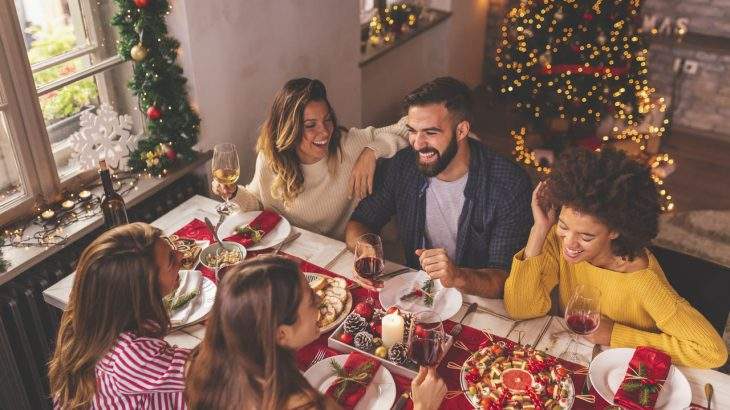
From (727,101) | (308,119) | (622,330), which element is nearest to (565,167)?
(622,330)

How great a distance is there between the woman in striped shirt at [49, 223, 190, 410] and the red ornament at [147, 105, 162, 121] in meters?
1.23

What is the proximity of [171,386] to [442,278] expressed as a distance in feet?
2.75

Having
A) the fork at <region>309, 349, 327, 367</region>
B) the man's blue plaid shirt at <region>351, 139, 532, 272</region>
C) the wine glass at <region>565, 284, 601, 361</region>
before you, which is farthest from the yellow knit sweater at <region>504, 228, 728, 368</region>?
the fork at <region>309, 349, 327, 367</region>

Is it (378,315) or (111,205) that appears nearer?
(378,315)

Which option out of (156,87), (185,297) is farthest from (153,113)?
(185,297)

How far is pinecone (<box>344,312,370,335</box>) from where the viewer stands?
74.4 inches

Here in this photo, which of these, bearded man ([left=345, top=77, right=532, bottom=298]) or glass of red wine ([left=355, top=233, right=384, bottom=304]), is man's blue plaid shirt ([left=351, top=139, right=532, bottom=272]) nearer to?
bearded man ([left=345, top=77, right=532, bottom=298])

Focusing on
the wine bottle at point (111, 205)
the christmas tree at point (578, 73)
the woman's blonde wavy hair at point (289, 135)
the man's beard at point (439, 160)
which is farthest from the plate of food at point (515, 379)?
the christmas tree at point (578, 73)

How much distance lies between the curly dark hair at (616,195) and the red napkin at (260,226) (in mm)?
1032

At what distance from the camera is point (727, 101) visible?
5.08m

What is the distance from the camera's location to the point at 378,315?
6.43ft

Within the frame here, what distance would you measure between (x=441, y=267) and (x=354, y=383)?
1.54 ft

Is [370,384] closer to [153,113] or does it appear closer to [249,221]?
[249,221]

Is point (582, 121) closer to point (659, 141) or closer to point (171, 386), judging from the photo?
point (659, 141)
